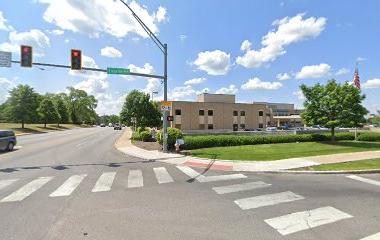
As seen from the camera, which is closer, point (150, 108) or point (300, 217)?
point (300, 217)

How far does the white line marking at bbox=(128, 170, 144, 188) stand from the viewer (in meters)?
11.3

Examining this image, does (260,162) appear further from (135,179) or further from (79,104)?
(79,104)

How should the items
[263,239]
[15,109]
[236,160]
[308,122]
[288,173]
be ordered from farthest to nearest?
[15,109] < [308,122] < [236,160] < [288,173] < [263,239]

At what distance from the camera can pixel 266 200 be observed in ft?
29.9

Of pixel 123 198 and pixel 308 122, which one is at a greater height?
pixel 308 122

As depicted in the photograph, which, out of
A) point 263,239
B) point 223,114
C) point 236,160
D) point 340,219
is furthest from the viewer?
point 223,114

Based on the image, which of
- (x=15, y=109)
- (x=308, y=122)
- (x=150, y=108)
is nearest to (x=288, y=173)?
(x=308, y=122)

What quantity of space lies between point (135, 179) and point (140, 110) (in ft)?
114

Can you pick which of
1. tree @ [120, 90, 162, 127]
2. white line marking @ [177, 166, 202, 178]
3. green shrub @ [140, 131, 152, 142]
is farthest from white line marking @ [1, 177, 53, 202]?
tree @ [120, 90, 162, 127]

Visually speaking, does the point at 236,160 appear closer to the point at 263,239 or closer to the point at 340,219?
the point at 340,219

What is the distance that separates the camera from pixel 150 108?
47.6 m

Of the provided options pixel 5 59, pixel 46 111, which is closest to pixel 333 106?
pixel 5 59

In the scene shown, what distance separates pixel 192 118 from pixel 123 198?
5609 cm

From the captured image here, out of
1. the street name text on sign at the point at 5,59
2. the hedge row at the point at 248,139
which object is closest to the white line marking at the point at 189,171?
the hedge row at the point at 248,139
